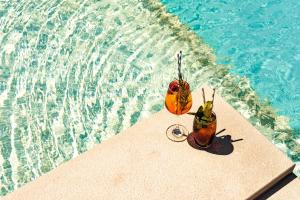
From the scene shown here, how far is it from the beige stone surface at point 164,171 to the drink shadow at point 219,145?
0.9 inches

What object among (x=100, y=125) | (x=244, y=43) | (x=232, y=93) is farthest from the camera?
(x=244, y=43)

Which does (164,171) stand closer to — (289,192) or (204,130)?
(204,130)

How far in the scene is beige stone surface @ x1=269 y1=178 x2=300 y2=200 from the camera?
147 inches

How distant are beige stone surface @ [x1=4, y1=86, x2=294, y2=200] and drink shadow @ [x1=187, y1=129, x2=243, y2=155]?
24mm

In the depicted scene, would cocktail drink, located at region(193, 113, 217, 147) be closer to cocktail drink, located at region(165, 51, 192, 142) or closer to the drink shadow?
the drink shadow

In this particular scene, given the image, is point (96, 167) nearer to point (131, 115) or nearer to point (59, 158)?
point (59, 158)

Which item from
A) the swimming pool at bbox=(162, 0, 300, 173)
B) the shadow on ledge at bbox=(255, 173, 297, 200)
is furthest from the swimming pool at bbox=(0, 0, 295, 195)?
the shadow on ledge at bbox=(255, 173, 297, 200)

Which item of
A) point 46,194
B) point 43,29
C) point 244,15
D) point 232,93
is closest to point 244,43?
point 244,15

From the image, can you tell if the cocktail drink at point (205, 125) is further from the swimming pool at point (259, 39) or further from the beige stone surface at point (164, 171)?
the swimming pool at point (259, 39)

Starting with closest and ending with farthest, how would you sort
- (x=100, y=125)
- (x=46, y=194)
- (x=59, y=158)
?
(x=46, y=194), (x=59, y=158), (x=100, y=125)

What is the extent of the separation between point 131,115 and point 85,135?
2.17 feet

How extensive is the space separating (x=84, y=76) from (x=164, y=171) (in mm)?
2556

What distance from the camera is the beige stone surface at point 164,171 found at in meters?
3.66

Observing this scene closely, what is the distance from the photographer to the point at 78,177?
3816 millimetres
